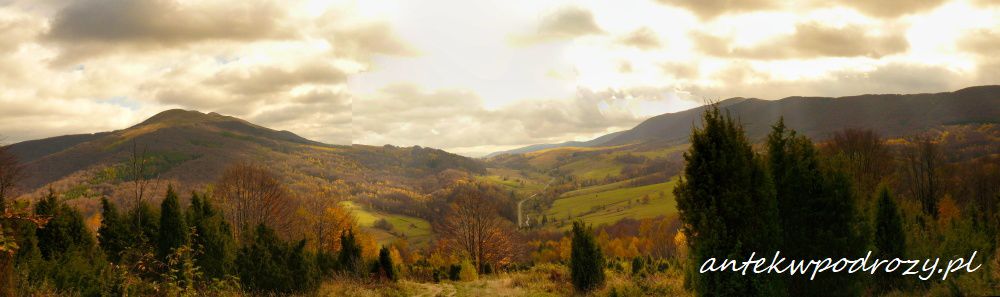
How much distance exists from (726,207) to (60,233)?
29218mm

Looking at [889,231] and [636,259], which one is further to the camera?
[636,259]

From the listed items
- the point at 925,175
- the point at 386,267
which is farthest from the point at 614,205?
the point at 386,267

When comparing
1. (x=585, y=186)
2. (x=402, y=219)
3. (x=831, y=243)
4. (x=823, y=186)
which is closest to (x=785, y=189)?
(x=823, y=186)

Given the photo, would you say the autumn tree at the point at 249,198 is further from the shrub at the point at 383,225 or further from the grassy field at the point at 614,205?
the grassy field at the point at 614,205

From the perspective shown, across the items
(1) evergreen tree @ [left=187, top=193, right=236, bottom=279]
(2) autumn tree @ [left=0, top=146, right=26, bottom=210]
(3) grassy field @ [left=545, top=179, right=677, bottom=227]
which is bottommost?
(3) grassy field @ [left=545, top=179, right=677, bottom=227]

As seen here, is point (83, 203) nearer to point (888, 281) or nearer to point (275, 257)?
point (275, 257)

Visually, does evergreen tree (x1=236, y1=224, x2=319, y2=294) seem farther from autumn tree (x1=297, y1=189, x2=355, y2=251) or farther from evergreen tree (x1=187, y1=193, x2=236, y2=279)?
autumn tree (x1=297, y1=189, x2=355, y2=251)

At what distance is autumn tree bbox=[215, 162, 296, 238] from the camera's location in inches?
1709

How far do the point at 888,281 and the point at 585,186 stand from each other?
526ft

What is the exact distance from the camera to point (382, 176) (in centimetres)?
19750

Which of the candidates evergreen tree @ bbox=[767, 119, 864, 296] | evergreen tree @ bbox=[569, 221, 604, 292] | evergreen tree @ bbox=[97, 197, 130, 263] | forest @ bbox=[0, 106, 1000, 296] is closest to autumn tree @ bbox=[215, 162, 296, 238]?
forest @ bbox=[0, 106, 1000, 296]

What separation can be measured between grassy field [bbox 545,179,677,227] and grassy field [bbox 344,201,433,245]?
30357 millimetres

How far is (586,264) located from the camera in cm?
1989

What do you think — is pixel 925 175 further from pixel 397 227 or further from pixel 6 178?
pixel 397 227
